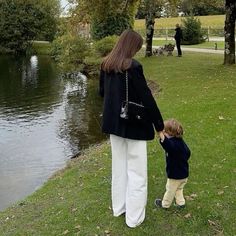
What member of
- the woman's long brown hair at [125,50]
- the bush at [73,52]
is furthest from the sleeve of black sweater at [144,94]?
the bush at [73,52]

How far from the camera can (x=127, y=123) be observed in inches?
245

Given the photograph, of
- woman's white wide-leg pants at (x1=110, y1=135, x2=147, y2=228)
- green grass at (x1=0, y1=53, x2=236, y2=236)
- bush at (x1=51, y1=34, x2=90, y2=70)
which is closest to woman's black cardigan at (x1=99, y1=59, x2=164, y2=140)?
woman's white wide-leg pants at (x1=110, y1=135, x2=147, y2=228)

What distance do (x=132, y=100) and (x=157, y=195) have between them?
231 cm

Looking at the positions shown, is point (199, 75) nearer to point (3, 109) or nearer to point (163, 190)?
point (3, 109)

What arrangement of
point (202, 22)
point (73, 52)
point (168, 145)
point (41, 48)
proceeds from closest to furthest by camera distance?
point (168, 145) < point (73, 52) < point (202, 22) < point (41, 48)

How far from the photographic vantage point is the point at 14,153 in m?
16.4

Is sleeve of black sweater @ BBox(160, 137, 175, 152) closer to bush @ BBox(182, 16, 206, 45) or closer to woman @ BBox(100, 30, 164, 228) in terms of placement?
woman @ BBox(100, 30, 164, 228)

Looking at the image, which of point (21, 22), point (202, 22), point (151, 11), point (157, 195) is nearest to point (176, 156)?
point (157, 195)

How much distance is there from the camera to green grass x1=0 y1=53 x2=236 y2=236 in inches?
272

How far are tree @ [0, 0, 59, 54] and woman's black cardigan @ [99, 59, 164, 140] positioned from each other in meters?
59.8

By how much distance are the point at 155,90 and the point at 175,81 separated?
47.9 inches

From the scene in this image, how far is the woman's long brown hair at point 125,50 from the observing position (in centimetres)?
610

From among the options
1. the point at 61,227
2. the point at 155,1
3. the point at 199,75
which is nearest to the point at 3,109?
the point at 199,75

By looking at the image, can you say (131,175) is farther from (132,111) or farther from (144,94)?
(144,94)
